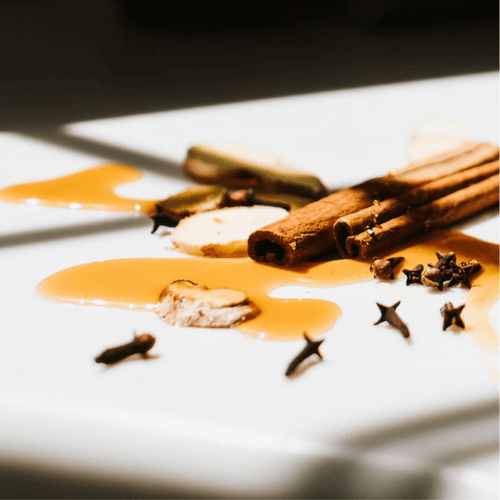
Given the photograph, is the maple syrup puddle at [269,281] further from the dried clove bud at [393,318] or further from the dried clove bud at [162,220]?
the dried clove bud at [162,220]

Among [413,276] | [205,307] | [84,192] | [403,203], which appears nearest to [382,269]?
[413,276]

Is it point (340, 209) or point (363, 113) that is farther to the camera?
point (363, 113)

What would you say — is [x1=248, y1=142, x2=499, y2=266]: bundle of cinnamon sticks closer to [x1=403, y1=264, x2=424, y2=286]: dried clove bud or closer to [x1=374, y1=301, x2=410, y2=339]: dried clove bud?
[x1=403, y1=264, x2=424, y2=286]: dried clove bud

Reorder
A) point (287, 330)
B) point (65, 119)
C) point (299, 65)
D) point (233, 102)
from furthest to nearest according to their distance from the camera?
point (299, 65), point (233, 102), point (65, 119), point (287, 330)

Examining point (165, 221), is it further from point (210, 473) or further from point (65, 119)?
point (65, 119)

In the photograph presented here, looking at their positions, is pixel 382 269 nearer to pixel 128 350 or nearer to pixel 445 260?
pixel 445 260

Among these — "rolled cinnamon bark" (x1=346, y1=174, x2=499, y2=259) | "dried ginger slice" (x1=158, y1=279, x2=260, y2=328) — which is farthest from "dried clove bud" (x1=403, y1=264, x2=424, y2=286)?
"dried ginger slice" (x1=158, y1=279, x2=260, y2=328)

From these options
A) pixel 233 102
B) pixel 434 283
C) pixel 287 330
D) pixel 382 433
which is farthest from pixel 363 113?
pixel 382 433
